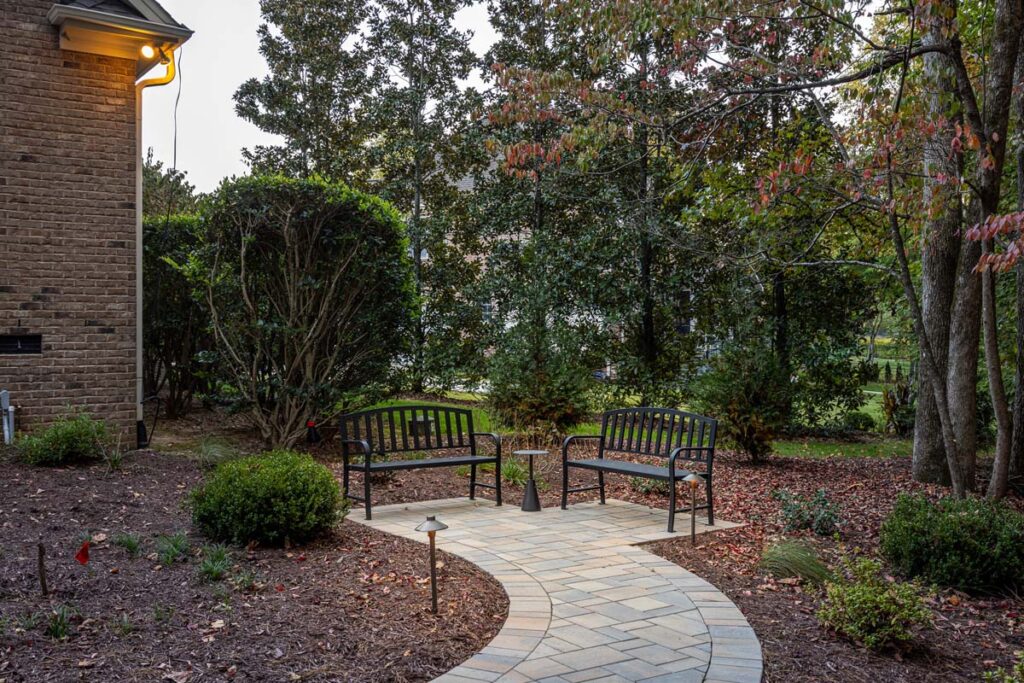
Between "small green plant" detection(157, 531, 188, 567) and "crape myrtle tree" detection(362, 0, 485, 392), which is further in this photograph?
"crape myrtle tree" detection(362, 0, 485, 392)

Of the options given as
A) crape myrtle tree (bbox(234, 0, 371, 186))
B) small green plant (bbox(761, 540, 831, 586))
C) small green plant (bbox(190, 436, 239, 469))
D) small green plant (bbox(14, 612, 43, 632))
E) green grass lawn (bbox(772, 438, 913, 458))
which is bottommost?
green grass lawn (bbox(772, 438, 913, 458))

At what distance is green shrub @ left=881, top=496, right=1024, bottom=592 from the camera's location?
16.7 ft

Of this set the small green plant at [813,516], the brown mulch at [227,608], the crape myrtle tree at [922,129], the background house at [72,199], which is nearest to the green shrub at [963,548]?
the small green plant at [813,516]

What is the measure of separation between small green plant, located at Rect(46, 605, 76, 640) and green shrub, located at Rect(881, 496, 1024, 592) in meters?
4.85

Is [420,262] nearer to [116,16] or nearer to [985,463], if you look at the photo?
[116,16]

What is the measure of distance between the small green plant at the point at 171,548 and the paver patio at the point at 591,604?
1.59 metres

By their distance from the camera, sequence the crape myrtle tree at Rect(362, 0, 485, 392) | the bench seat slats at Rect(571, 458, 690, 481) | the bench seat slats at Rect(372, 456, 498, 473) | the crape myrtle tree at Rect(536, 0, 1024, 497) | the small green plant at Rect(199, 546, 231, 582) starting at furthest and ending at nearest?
the crape myrtle tree at Rect(362, 0, 485, 392) → the bench seat slats at Rect(372, 456, 498, 473) → the bench seat slats at Rect(571, 458, 690, 481) → the crape myrtle tree at Rect(536, 0, 1024, 497) → the small green plant at Rect(199, 546, 231, 582)

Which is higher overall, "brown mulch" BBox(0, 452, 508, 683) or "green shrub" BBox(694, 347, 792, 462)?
"green shrub" BBox(694, 347, 792, 462)

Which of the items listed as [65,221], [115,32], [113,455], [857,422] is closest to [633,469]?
[113,455]

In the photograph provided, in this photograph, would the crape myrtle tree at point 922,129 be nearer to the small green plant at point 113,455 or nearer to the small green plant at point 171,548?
the small green plant at point 171,548

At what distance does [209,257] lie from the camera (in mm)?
8984

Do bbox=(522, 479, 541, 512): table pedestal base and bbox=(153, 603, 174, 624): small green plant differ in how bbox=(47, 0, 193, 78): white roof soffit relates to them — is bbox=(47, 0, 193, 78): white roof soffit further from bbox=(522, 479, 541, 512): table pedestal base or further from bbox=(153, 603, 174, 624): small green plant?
bbox=(153, 603, 174, 624): small green plant

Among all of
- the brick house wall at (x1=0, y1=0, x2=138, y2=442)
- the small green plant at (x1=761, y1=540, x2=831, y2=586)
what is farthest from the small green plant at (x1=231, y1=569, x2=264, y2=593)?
the brick house wall at (x1=0, y1=0, x2=138, y2=442)

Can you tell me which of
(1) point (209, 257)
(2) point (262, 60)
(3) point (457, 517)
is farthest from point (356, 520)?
(2) point (262, 60)
